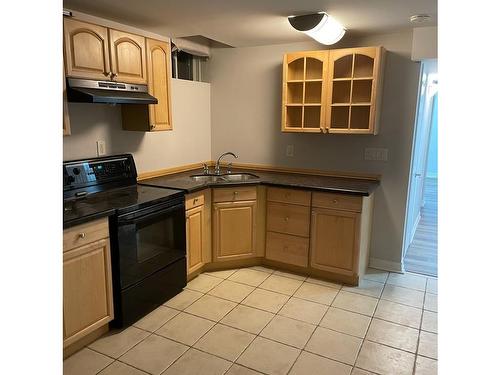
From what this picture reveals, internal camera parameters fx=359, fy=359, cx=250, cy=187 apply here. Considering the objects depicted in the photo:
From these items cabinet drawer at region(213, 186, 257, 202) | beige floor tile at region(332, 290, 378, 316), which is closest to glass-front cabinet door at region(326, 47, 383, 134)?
cabinet drawer at region(213, 186, 257, 202)

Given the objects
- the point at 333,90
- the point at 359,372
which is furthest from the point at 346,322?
the point at 333,90

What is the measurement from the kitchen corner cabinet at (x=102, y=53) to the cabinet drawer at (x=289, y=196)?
148cm

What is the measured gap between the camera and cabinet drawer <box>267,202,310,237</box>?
3.25m

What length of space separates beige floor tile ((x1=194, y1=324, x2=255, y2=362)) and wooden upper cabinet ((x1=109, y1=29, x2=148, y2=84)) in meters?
1.96

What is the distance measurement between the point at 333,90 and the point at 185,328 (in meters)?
2.41

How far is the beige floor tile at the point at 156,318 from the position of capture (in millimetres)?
2535

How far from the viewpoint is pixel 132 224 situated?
2424 mm

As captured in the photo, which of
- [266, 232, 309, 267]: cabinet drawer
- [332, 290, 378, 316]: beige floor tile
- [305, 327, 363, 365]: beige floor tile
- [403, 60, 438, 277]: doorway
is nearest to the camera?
[305, 327, 363, 365]: beige floor tile

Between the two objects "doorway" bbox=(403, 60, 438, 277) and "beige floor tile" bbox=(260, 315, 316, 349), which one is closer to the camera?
"beige floor tile" bbox=(260, 315, 316, 349)

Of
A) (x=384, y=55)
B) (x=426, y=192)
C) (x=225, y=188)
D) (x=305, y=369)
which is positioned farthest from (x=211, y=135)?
(x=426, y=192)

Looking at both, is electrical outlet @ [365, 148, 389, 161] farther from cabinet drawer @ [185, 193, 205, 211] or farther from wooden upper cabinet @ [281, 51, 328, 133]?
cabinet drawer @ [185, 193, 205, 211]

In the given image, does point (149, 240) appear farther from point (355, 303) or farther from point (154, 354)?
point (355, 303)

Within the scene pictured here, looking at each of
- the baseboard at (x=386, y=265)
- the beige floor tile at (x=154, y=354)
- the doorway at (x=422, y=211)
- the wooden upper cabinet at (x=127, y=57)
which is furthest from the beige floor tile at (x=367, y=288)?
the wooden upper cabinet at (x=127, y=57)

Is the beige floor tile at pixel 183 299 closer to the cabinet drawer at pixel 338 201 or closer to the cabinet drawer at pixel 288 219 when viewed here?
the cabinet drawer at pixel 288 219
